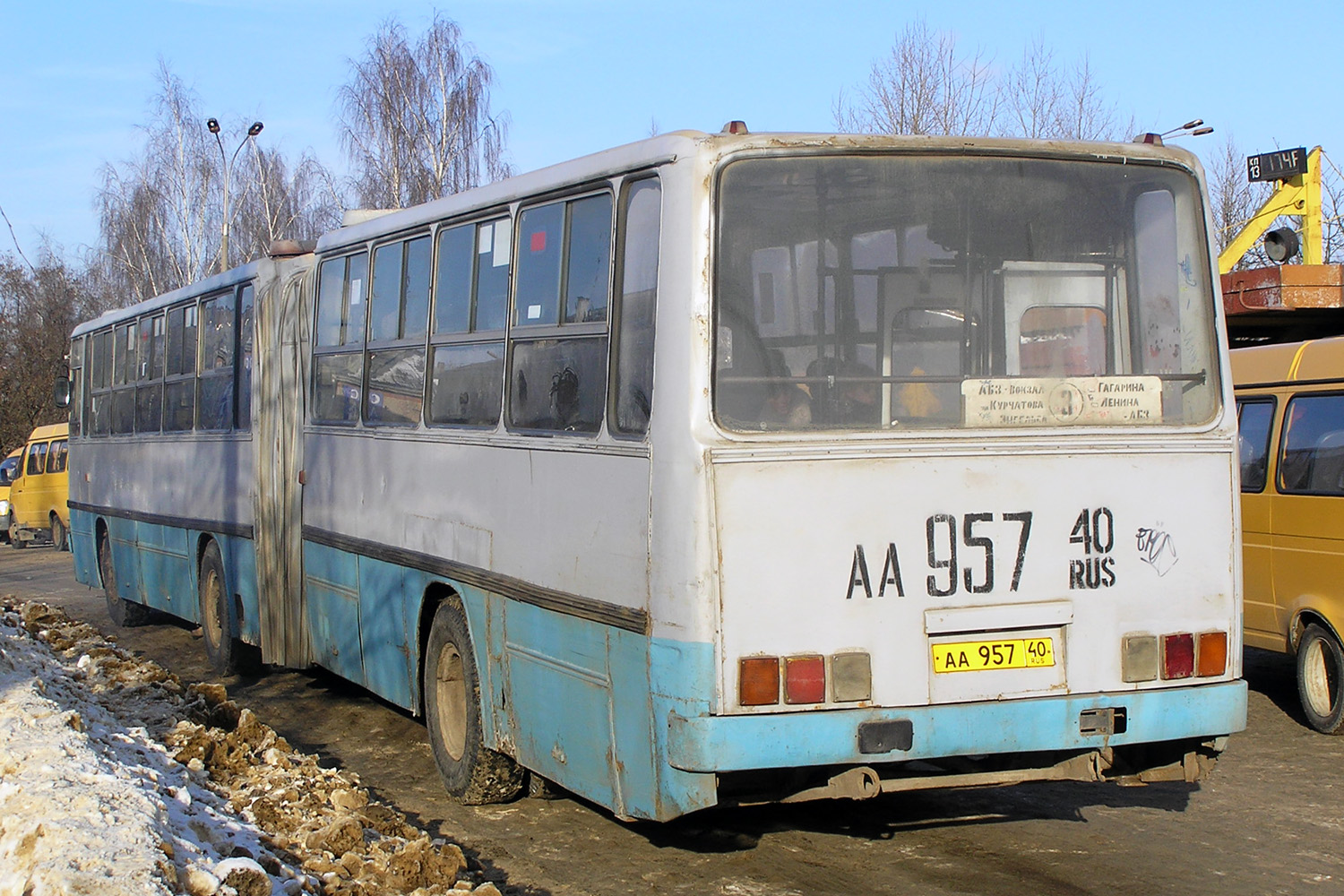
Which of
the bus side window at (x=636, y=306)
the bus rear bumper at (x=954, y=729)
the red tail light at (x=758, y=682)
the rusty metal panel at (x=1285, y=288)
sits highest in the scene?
the rusty metal panel at (x=1285, y=288)

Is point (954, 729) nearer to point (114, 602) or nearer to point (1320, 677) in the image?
point (1320, 677)

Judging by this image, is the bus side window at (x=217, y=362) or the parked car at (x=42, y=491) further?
the parked car at (x=42, y=491)

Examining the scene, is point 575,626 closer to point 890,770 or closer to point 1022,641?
point 890,770

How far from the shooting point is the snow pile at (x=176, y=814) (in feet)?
15.2

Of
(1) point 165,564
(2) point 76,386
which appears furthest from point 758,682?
(2) point 76,386

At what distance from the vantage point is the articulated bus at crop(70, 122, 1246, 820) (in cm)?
520

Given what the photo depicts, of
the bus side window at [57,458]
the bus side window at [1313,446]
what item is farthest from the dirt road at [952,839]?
the bus side window at [57,458]

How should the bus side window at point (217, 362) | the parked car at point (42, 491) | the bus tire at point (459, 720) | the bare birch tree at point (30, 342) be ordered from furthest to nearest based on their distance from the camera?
the bare birch tree at point (30, 342), the parked car at point (42, 491), the bus side window at point (217, 362), the bus tire at point (459, 720)

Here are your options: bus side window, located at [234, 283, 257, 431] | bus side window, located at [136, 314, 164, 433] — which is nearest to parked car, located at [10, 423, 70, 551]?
bus side window, located at [136, 314, 164, 433]

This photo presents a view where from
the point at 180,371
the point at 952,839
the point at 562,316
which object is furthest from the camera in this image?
the point at 180,371

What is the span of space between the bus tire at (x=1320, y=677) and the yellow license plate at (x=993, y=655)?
4.44 meters

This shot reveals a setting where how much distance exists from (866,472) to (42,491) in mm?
27536

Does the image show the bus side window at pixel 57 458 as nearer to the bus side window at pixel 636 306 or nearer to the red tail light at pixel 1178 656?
the bus side window at pixel 636 306

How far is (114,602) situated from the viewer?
1541cm
